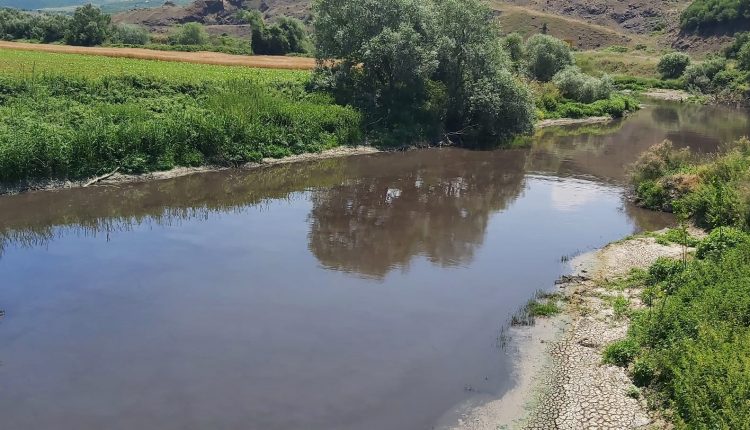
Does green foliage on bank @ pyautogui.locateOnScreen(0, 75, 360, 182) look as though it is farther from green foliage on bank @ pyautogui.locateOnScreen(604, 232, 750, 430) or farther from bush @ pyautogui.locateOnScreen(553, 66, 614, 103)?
bush @ pyautogui.locateOnScreen(553, 66, 614, 103)

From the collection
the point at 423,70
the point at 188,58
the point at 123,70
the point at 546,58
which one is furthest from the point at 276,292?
the point at 546,58

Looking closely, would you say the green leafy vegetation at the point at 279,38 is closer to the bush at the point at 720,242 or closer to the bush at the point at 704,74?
the bush at the point at 704,74

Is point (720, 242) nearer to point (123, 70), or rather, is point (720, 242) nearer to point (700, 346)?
point (700, 346)

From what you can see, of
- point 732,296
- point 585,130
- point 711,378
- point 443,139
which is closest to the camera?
point 711,378

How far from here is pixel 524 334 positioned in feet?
56.0

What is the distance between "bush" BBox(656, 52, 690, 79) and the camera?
97312 mm

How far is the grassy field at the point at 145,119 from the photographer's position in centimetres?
2978


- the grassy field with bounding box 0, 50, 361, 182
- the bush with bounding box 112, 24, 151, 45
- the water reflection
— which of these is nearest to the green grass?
the grassy field with bounding box 0, 50, 361, 182

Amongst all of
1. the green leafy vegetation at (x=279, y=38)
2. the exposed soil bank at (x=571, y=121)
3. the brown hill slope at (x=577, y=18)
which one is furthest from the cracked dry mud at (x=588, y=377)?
the brown hill slope at (x=577, y=18)

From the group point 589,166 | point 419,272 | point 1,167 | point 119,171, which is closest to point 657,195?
point 589,166

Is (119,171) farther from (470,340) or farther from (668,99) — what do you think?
(668,99)

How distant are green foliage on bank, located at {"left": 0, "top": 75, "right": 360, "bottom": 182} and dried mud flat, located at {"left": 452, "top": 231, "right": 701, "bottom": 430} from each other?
2198 cm

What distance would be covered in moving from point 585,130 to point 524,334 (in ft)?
144

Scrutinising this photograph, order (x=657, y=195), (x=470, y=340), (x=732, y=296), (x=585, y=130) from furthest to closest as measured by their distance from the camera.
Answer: (x=585, y=130) → (x=657, y=195) → (x=470, y=340) → (x=732, y=296)
